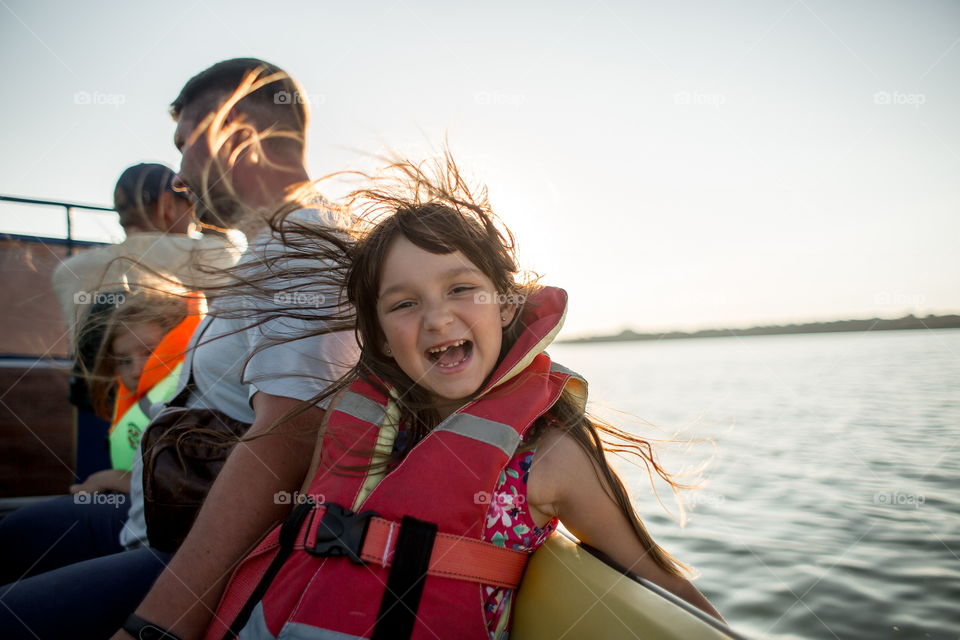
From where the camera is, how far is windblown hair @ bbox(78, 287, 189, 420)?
230 cm

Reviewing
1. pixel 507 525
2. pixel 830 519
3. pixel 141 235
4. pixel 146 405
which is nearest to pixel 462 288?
pixel 507 525

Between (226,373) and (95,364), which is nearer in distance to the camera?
(226,373)

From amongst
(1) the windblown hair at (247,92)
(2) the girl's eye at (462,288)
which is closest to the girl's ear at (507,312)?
(2) the girl's eye at (462,288)

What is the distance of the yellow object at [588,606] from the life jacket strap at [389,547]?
0.09 metres

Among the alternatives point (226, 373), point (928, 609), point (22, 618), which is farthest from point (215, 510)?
point (928, 609)

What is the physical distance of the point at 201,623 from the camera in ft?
4.58

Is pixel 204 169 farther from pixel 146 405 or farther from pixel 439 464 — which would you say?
pixel 439 464

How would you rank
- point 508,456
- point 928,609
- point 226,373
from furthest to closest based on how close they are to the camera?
point 928,609, point 226,373, point 508,456

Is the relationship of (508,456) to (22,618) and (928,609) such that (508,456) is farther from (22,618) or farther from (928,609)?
(928,609)

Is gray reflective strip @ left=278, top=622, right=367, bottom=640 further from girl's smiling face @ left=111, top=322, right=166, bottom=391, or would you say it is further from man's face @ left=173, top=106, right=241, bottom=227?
girl's smiling face @ left=111, top=322, right=166, bottom=391

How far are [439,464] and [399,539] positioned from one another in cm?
19

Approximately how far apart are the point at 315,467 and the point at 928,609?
252 cm

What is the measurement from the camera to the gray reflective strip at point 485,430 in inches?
54.2

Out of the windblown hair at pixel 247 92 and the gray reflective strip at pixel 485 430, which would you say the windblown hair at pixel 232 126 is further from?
the gray reflective strip at pixel 485 430
